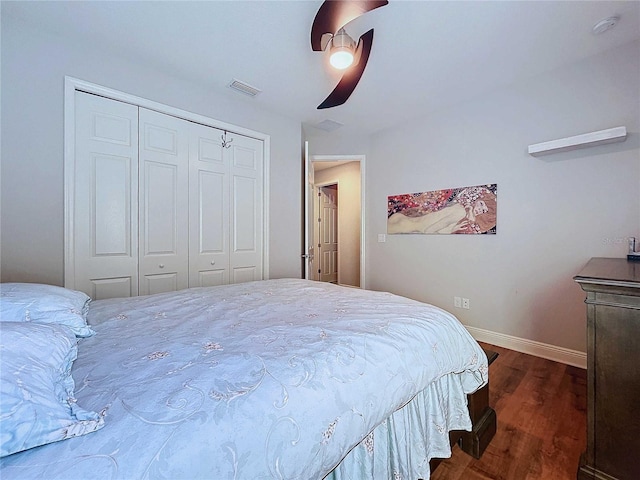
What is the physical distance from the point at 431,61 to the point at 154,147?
241 centimetres

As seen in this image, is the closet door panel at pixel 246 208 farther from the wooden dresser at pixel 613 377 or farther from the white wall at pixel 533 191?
the wooden dresser at pixel 613 377

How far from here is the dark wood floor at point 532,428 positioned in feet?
4.34

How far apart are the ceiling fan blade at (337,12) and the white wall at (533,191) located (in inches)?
80.9

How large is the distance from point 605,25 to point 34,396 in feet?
11.0

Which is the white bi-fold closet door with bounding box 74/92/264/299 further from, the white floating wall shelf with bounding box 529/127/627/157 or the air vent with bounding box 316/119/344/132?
the white floating wall shelf with bounding box 529/127/627/157

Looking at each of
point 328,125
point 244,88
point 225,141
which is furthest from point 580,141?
point 225,141

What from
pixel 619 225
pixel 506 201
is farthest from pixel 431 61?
pixel 619 225

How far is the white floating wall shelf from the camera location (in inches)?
81.4

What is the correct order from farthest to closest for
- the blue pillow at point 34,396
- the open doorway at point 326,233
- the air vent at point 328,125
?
the open doorway at point 326,233 → the air vent at point 328,125 → the blue pillow at point 34,396

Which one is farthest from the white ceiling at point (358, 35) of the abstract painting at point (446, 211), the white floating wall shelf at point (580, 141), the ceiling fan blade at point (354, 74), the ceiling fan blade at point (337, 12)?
the abstract painting at point (446, 211)

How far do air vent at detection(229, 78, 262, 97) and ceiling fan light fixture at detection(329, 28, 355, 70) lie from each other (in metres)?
1.15

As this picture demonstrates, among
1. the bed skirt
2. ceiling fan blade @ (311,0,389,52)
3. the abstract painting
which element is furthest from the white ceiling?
the bed skirt

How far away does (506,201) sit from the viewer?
275cm

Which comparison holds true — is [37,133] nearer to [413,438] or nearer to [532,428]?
[413,438]
